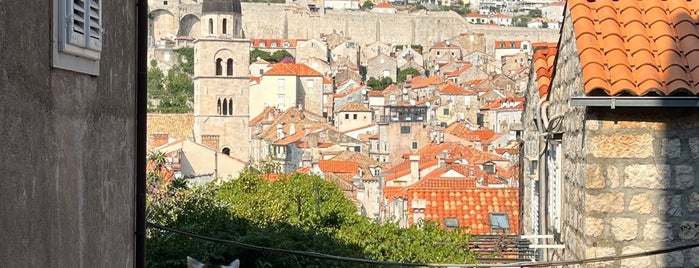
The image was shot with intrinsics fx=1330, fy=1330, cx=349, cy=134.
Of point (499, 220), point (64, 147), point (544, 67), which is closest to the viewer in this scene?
point (64, 147)

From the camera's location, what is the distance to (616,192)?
6191 millimetres

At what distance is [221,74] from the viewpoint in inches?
2837

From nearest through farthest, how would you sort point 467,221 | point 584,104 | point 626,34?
point 584,104 < point 626,34 < point 467,221

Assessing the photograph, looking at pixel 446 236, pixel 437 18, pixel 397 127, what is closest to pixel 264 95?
pixel 397 127

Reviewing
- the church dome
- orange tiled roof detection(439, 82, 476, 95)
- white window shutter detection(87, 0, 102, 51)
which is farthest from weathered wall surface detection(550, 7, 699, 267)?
orange tiled roof detection(439, 82, 476, 95)

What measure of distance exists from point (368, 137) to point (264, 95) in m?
28.2

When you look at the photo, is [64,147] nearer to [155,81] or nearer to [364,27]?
[155,81]

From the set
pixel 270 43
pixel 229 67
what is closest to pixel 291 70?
pixel 229 67

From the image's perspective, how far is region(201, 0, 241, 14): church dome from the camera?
236 feet

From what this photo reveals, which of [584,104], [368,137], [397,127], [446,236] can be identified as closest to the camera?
[584,104]

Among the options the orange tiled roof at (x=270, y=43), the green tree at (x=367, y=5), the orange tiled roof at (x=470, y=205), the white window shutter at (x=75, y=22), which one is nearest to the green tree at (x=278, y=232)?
the orange tiled roof at (x=470, y=205)

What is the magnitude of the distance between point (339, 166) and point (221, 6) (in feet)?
81.2

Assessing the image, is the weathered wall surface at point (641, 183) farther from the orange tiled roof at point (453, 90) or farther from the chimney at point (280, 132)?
the orange tiled roof at point (453, 90)

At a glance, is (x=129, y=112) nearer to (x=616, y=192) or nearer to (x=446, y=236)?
(x=616, y=192)
